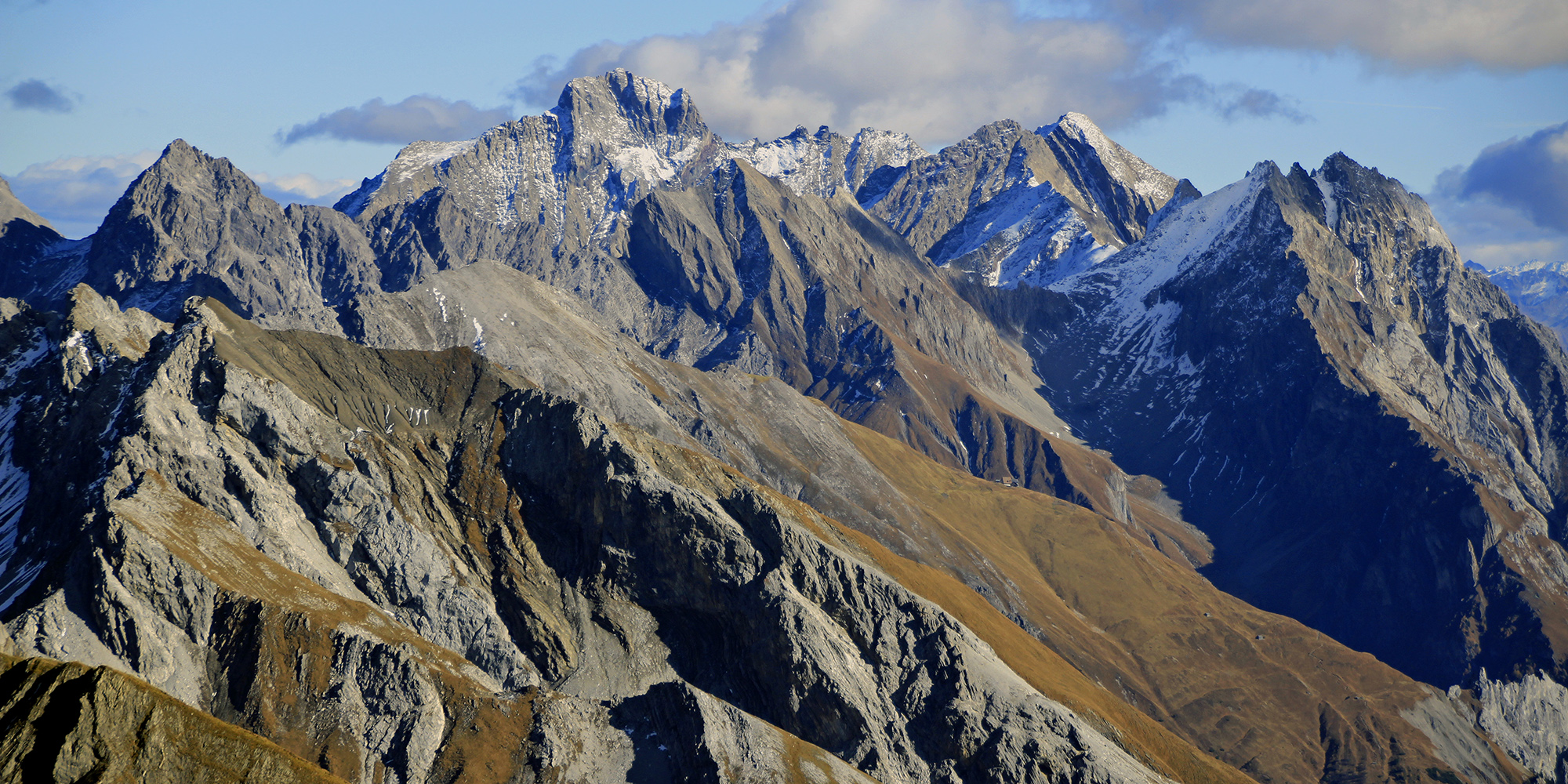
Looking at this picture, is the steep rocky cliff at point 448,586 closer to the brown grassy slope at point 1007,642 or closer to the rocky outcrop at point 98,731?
the brown grassy slope at point 1007,642

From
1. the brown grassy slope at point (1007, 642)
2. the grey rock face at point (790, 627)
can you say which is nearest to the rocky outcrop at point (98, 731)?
the grey rock face at point (790, 627)

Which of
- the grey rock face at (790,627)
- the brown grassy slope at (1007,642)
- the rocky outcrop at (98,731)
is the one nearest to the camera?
the rocky outcrop at (98,731)

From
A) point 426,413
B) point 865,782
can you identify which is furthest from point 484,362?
point 865,782

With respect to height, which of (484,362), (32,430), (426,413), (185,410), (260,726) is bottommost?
(260,726)

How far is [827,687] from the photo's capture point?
126875 millimetres

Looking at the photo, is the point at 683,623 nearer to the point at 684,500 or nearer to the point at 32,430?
the point at 684,500

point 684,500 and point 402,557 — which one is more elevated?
point 684,500

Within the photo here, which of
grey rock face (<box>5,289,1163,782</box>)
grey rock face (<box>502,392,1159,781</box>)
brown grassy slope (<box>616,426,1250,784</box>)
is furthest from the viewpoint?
brown grassy slope (<box>616,426,1250,784</box>)

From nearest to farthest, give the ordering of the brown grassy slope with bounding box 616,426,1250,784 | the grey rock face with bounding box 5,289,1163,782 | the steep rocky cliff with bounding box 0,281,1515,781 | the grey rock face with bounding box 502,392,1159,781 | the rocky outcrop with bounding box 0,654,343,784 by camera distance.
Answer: the rocky outcrop with bounding box 0,654,343,784
the grey rock face with bounding box 5,289,1163,782
the steep rocky cliff with bounding box 0,281,1515,781
the grey rock face with bounding box 502,392,1159,781
the brown grassy slope with bounding box 616,426,1250,784

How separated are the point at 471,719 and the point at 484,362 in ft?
240

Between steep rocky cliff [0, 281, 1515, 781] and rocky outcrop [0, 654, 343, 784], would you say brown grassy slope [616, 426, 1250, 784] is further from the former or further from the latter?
rocky outcrop [0, 654, 343, 784]

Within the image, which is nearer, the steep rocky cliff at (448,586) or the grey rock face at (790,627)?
the steep rocky cliff at (448,586)

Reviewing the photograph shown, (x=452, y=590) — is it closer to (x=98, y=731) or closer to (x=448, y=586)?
(x=448, y=586)

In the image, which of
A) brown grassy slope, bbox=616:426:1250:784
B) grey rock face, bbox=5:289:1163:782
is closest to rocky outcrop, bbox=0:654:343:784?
grey rock face, bbox=5:289:1163:782
